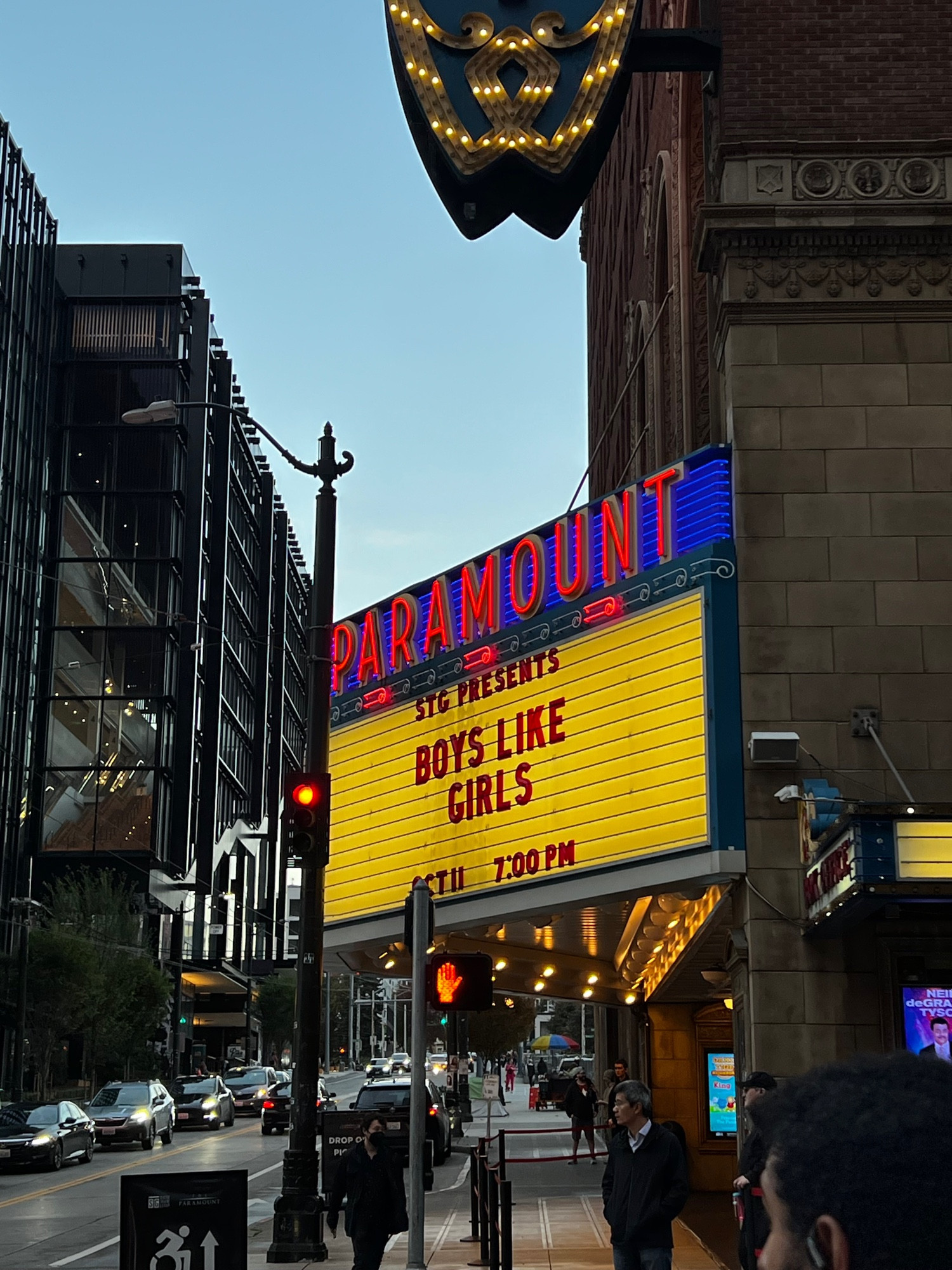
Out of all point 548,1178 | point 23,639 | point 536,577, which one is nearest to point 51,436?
point 23,639

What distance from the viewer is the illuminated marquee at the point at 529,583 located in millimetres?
16078

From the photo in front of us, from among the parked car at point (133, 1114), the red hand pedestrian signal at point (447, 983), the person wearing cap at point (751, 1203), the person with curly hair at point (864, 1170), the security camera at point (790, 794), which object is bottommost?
the parked car at point (133, 1114)

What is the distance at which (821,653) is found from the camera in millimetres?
15414

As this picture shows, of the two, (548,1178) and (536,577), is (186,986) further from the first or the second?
(536,577)

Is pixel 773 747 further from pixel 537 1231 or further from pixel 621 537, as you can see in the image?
pixel 537 1231

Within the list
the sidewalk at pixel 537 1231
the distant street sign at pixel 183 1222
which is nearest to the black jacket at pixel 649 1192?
the distant street sign at pixel 183 1222

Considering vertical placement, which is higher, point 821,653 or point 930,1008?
point 821,653

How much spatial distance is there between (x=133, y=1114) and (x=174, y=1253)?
34.4m

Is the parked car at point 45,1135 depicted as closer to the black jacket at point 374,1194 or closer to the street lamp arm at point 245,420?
the street lamp arm at point 245,420

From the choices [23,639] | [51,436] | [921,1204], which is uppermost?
[51,436]

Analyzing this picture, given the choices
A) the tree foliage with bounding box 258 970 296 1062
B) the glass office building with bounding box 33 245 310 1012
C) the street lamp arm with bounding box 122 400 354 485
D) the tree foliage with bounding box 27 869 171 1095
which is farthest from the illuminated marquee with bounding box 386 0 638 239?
the tree foliage with bounding box 258 970 296 1062

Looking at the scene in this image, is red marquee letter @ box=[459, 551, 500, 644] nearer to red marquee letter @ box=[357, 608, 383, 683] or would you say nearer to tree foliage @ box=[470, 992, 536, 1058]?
red marquee letter @ box=[357, 608, 383, 683]

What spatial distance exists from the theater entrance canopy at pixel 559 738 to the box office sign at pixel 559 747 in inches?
0.9

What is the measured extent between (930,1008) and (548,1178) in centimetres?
1540
